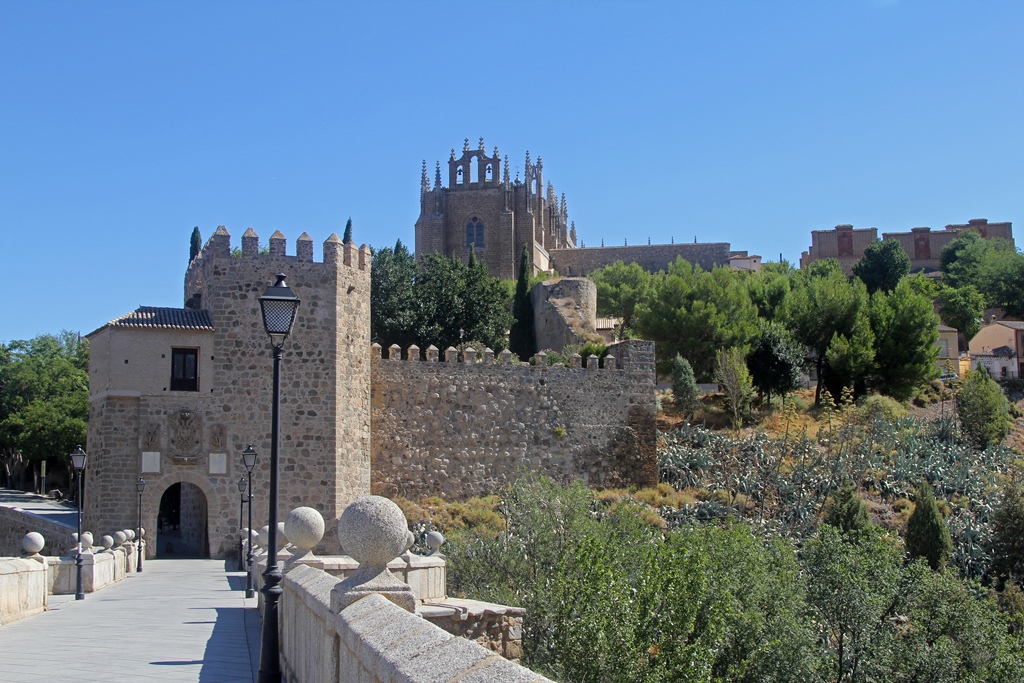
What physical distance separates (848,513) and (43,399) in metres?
39.5

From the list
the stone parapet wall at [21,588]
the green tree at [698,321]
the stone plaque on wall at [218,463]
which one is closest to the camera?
the stone parapet wall at [21,588]

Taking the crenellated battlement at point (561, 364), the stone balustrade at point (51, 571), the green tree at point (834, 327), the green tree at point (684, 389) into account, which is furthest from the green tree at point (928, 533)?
the stone balustrade at point (51, 571)

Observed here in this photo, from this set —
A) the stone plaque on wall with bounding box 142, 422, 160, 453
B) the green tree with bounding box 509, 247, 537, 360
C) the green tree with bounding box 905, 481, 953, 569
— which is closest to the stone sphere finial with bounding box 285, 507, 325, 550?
the stone plaque on wall with bounding box 142, 422, 160, 453

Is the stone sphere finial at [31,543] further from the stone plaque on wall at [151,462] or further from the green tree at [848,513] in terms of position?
the green tree at [848,513]

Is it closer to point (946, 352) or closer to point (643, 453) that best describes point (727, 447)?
point (643, 453)

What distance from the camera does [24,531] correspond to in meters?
27.9

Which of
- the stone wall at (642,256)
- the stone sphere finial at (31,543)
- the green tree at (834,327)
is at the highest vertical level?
the stone wall at (642,256)

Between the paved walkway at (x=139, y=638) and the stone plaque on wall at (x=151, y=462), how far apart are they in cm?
545

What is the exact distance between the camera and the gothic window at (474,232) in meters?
72.4

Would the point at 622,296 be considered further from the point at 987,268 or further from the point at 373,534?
the point at 373,534

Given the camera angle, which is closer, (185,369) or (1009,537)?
(185,369)

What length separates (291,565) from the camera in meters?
10.7

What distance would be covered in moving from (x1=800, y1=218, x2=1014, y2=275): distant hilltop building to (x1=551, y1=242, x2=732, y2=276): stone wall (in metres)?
7.76

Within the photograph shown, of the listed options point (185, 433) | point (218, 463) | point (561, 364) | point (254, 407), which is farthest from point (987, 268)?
point (185, 433)
